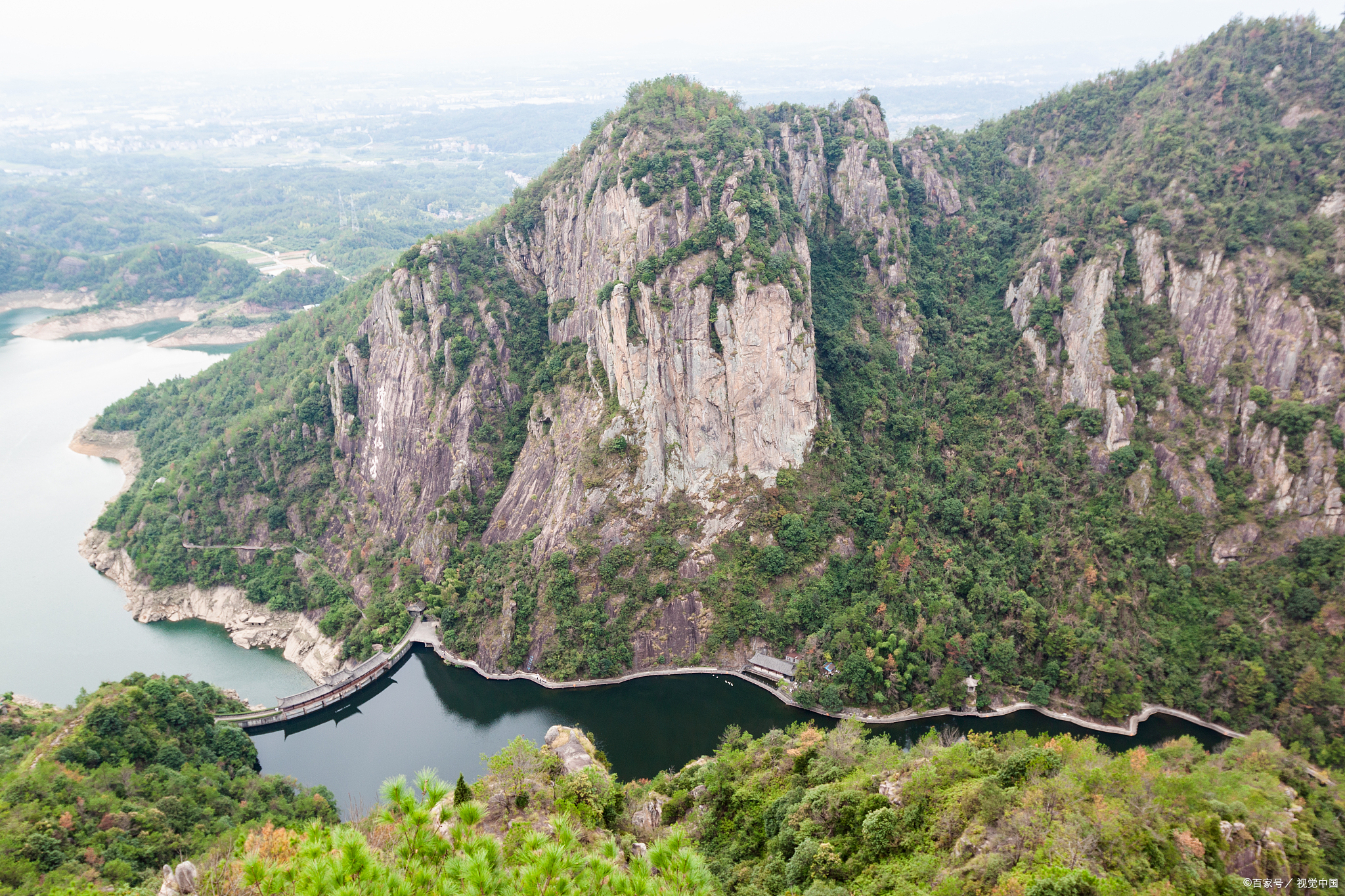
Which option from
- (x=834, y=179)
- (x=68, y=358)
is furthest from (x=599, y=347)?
(x=68, y=358)

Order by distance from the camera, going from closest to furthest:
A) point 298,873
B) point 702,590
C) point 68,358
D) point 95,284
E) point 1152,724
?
point 298,873
point 1152,724
point 702,590
point 68,358
point 95,284

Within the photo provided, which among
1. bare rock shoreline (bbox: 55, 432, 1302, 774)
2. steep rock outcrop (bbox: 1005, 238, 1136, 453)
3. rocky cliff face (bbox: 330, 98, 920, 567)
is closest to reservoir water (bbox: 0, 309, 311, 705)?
bare rock shoreline (bbox: 55, 432, 1302, 774)

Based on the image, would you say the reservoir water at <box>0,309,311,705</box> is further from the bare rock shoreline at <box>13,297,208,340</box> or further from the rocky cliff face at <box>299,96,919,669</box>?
the bare rock shoreline at <box>13,297,208,340</box>

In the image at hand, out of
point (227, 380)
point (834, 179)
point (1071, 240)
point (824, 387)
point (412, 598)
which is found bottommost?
point (412, 598)

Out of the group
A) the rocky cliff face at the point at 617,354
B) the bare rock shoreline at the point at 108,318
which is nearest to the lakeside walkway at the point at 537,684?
the rocky cliff face at the point at 617,354

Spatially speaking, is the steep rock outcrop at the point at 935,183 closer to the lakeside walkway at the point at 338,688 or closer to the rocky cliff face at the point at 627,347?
the rocky cliff face at the point at 627,347

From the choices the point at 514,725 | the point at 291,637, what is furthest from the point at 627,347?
the point at 291,637

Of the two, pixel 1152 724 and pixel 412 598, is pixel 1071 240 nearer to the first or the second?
pixel 1152 724
